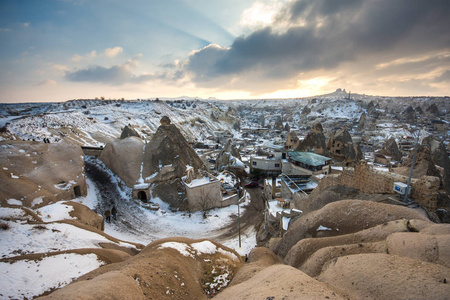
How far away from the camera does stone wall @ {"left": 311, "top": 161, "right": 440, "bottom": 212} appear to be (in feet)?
30.8

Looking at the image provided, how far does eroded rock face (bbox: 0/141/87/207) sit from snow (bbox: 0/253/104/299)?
9.98 metres

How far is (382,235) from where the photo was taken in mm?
7469

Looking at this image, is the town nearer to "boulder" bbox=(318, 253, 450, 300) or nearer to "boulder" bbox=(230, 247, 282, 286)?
"boulder" bbox=(230, 247, 282, 286)

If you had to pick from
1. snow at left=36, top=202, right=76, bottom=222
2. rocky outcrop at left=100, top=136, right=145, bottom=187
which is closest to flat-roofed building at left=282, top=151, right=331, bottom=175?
rocky outcrop at left=100, top=136, right=145, bottom=187

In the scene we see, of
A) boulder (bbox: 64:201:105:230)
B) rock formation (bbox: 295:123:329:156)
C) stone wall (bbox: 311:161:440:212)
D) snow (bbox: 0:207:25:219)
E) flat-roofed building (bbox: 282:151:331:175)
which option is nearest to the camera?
stone wall (bbox: 311:161:440:212)

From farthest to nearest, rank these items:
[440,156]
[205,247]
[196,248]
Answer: [440,156], [205,247], [196,248]

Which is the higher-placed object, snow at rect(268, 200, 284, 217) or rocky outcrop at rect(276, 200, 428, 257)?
rocky outcrop at rect(276, 200, 428, 257)

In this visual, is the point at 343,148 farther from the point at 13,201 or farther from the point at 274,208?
the point at 13,201

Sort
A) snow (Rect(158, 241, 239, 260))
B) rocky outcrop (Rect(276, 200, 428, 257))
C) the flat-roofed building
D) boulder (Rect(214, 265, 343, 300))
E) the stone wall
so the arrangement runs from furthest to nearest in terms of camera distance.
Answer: the flat-roofed building → snow (Rect(158, 241, 239, 260)) → the stone wall → rocky outcrop (Rect(276, 200, 428, 257)) → boulder (Rect(214, 265, 343, 300))

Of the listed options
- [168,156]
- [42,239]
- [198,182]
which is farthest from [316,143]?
[42,239]

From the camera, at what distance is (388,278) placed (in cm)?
469

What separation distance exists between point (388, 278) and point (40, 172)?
28.3 m

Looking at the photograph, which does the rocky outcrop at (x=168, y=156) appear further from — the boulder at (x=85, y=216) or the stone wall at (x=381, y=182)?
the stone wall at (x=381, y=182)

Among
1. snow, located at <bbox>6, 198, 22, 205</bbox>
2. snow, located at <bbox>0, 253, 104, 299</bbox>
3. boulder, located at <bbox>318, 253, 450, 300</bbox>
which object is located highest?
boulder, located at <bbox>318, 253, 450, 300</bbox>
